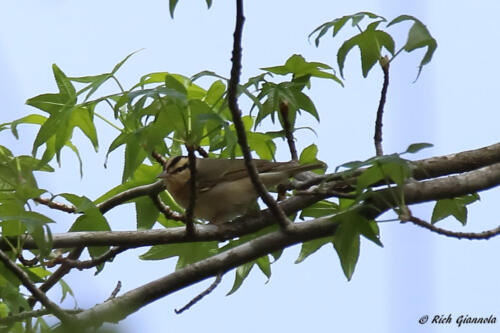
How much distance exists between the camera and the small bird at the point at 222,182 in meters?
5.91

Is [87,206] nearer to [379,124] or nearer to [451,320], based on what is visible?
[379,124]

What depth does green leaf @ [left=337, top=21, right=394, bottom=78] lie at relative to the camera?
4.53 meters

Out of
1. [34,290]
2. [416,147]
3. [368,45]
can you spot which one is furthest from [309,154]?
[34,290]

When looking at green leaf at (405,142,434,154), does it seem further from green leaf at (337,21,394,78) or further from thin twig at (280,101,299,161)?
thin twig at (280,101,299,161)

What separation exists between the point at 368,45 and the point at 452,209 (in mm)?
1269

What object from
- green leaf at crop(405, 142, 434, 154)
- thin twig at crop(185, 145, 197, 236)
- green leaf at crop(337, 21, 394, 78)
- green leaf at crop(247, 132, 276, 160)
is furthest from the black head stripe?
green leaf at crop(405, 142, 434, 154)

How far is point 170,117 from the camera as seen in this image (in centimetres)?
390

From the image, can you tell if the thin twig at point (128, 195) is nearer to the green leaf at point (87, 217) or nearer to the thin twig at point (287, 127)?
the green leaf at point (87, 217)

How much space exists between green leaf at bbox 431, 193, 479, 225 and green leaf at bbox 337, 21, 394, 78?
1.06 m

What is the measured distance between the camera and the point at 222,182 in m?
6.53

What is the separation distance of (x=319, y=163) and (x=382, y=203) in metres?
1.98

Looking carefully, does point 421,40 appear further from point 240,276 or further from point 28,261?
point 28,261

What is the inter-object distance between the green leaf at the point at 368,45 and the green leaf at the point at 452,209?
106 cm

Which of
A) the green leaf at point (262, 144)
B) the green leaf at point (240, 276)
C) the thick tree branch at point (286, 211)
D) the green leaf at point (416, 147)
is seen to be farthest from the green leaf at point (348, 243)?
the green leaf at point (262, 144)
